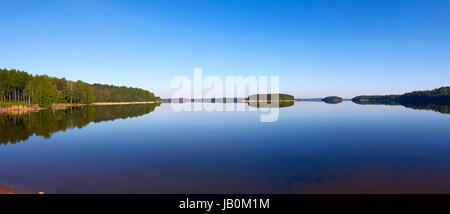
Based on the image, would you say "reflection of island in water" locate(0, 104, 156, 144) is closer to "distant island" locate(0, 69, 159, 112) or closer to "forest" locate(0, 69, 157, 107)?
"distant island" locate(0, 69, 159, 112)

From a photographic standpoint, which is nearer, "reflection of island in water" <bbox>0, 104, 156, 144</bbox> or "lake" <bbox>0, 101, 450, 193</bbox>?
"lake" <bbox>0, 101, 450, 193</bbox>

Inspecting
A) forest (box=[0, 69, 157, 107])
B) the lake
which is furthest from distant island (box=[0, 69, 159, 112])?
the lake

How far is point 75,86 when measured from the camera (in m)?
125

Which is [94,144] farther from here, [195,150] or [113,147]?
[195,150]

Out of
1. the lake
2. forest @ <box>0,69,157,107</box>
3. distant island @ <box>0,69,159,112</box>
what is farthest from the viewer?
forest @ <box>0,69,157,107</box>

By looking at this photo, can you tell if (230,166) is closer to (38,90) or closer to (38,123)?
(38,123)

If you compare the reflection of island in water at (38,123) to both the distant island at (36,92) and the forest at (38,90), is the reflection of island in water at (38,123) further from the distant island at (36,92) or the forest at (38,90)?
the forest at (38,90)

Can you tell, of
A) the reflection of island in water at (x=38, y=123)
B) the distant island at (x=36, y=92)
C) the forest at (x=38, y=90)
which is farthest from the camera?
the forest at (x=38, y=90)

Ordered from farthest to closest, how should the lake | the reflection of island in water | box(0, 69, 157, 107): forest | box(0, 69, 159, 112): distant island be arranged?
box(0, 69, 157, 107): forest → box(0, 69, 159, 112): distant island → the reflection of island in water → the lake

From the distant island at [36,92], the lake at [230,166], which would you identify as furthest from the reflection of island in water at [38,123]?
the distant island at [36,92]

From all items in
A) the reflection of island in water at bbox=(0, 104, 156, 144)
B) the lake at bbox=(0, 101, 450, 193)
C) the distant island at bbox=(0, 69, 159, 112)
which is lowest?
the lake at bbox=(0, 101, 450, 193)

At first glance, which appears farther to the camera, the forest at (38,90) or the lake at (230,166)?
the forest at (38,90)

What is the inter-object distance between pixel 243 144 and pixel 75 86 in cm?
13208

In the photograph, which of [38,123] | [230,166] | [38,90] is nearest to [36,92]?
[38,90]
